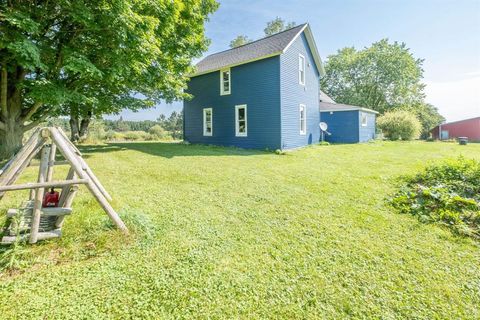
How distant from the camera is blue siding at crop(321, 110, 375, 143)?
58.5ft

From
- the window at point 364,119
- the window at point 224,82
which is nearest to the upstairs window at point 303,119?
the window at point 224,82

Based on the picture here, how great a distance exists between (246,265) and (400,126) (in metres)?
27.8

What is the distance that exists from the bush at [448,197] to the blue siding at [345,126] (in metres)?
12.9

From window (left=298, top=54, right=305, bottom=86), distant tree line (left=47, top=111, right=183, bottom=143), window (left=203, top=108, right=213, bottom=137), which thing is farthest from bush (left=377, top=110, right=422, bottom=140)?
distant tree line (left=47, top=111, right=183, bottom=143)

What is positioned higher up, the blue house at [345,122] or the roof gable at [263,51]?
the roof gable at [263,51]

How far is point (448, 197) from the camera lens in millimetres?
4168

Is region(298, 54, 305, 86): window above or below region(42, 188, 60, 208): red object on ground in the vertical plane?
above

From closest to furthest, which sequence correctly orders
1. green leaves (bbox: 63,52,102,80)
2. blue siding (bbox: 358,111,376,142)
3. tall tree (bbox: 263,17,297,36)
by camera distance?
green leaves (bbox: 63,52,102,80) → blue siding (bbox: 358,111,376,142) → tall tree (bbox: 263,17,297,36)

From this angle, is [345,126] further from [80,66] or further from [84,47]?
[80,66]

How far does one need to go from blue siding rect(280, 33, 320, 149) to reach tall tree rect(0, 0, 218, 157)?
5961 mm

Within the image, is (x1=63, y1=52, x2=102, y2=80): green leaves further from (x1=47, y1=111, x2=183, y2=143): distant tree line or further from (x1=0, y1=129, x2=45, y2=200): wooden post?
(x1=0, y1=129, x2=45, y2=200): wooden post

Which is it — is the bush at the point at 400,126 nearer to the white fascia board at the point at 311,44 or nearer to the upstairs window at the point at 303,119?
the white fascia board at the point at 311,44

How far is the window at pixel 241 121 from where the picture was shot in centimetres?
1319

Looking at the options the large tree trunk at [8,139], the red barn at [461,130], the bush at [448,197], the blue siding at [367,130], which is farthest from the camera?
the red barn at [461,130]
